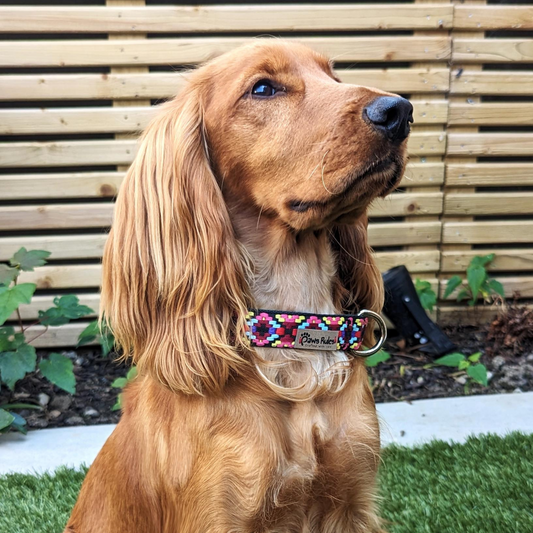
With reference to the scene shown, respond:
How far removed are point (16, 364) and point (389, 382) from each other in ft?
7.25

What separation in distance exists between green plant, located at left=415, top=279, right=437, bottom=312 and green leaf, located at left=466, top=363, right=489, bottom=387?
2.19 ft

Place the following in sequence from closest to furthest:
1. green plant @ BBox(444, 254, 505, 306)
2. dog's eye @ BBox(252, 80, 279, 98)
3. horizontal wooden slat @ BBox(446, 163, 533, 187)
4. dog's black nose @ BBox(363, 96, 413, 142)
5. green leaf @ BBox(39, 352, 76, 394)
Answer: dog's black nose @ BBox(363, 96, 413, 142)
dog's eye @ BBox(252, 80, 279, 98)
green leaf @ BBox(39, 352, 76, 394)
green plant @ BBox(444, 254, 505, 306)
horizontal wooden slat @ BBox(446, 163, 533, 187)

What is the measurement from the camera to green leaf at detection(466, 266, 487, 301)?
13.9 feet

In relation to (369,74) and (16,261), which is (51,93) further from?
(369,74)

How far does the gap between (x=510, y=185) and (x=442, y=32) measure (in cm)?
121

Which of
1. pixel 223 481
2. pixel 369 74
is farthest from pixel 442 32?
pixel 223 481

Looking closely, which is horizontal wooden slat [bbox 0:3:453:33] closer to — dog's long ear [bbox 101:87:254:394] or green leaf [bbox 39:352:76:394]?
green leaf [bbox 39:352:76:394]

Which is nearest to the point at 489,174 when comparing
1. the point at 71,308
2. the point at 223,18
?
the point at 223,18

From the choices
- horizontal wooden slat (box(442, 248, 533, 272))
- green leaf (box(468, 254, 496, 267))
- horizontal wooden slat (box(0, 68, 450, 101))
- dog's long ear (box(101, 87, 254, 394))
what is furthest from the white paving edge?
horizontal wooden slat (box(0, 68, 450, 101))

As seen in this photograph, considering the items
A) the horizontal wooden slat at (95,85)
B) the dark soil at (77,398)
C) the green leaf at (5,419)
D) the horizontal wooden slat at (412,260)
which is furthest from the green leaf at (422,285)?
the green leaf at (5,419)

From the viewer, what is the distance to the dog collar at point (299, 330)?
1.80m

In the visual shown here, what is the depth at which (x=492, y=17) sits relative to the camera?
418 cm

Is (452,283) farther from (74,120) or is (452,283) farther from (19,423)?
(19,423)

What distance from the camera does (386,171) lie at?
5.40ft
